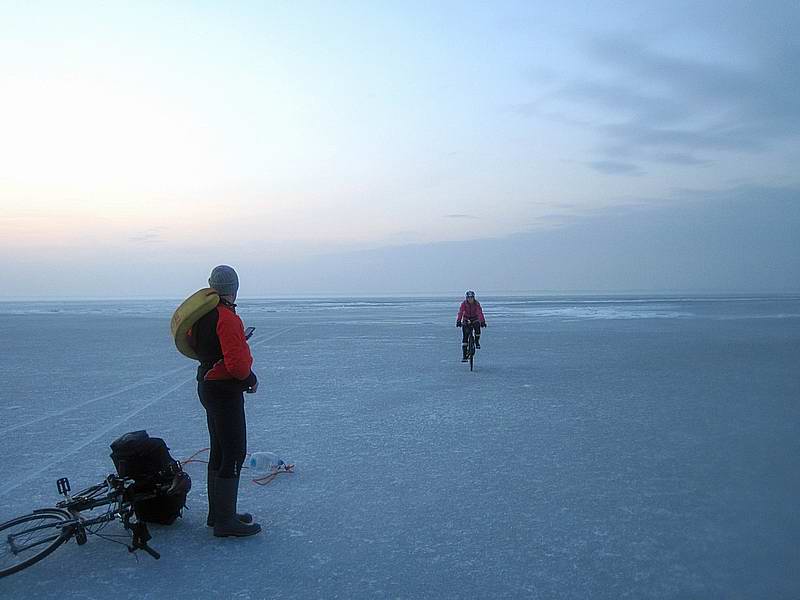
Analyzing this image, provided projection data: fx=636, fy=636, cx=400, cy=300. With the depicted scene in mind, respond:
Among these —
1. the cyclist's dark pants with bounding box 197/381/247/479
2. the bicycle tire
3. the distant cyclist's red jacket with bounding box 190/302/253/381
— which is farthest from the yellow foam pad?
the bicycle tire

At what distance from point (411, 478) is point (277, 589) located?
2.49 m

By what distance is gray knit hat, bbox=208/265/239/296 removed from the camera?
15.9 ft

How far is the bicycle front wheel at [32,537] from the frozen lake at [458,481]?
13 centimetres

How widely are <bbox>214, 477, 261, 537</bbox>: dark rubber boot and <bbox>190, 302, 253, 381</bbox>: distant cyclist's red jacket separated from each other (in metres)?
0.90

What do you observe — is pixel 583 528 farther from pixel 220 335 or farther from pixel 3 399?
pixel 3 399

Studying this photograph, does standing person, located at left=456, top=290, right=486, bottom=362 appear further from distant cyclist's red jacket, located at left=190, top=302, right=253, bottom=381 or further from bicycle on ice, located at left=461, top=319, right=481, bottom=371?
distant cyclist's red jacket, located at left=190, top=302, right=253, bottom=381

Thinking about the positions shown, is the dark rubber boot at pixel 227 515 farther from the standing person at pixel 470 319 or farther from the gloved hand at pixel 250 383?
the standing person at pixel 470 319

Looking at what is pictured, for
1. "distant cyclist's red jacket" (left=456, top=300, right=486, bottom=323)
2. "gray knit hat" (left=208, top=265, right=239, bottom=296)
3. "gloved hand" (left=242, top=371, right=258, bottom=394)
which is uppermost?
"gray knit hat" (left=208, top=265, right=239, bottom=296)

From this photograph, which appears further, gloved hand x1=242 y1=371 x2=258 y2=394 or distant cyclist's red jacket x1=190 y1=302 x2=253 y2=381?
gloved hand x1=242 y1=371 x2=258 y2=394

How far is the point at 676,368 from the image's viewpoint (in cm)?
1456

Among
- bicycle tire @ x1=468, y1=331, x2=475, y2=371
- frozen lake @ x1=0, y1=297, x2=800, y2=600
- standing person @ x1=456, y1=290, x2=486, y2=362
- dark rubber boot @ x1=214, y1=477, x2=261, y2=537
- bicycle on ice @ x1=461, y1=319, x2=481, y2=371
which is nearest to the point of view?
frozen lake @ x1=0, y1=297, x2=800, y2=600

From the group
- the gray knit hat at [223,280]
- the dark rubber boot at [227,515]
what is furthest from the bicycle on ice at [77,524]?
the gray knit hat at [223,280]

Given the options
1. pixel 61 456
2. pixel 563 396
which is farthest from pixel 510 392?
pixel 61 456

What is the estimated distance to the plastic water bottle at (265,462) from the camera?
6.64m
